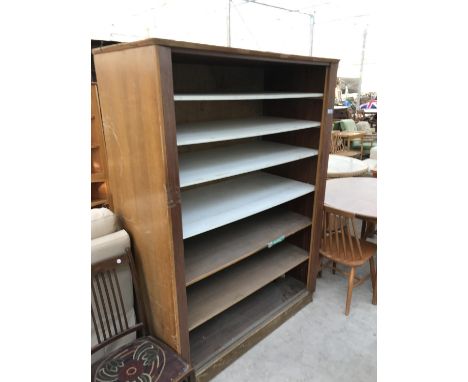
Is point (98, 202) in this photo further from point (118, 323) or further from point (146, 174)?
point (146, 174)

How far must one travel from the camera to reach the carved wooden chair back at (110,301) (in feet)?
4.86

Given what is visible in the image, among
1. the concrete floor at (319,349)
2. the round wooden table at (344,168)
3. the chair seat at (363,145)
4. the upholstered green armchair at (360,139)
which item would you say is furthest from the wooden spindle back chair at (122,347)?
the chair seat at (363,145)

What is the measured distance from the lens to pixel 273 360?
75.5 inches

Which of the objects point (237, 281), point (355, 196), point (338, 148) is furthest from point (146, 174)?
point (338, 148)

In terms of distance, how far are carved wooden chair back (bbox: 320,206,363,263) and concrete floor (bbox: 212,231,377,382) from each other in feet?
1.33

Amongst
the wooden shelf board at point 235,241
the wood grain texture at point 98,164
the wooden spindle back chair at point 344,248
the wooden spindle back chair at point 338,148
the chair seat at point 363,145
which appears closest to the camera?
the wooden shelf board at point 235,241

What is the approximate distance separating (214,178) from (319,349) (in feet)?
4.52

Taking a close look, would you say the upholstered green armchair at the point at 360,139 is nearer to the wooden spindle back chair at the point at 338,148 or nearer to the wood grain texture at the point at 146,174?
the wooden spindle back chair at the point at 338,148

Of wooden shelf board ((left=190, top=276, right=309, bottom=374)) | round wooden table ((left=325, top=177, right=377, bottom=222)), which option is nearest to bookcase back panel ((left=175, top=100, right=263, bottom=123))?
round wooden table ((left=325, top=177, right=377, bottom=222))

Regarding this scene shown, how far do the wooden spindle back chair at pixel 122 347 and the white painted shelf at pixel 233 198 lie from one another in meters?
0.39

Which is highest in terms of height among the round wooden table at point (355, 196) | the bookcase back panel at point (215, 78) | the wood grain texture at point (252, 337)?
the bookcase back panel at point (215, 78)

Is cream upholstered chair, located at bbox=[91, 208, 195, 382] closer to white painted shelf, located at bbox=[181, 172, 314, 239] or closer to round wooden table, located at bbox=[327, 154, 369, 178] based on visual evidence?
white painted shelf, located at bbox=[181, 172, 314, 239]

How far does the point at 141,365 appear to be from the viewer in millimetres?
1452
